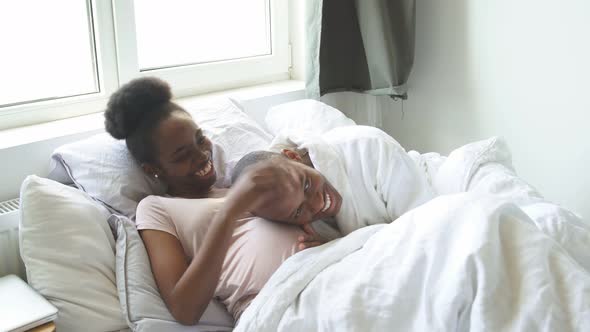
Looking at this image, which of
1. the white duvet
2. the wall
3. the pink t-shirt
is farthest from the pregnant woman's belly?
the wall

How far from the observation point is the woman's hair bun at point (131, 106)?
5.29ft

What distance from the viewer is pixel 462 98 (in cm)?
227

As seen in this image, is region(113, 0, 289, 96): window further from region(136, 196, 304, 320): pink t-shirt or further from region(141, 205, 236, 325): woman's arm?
region(141, 205, 236, 325): woman's arm

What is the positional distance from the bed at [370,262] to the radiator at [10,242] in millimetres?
111

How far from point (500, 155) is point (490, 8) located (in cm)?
60

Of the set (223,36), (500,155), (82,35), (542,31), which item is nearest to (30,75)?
(82,35)

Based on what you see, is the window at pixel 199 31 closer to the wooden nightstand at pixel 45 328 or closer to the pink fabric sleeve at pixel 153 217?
the pink fabric sleeve at pixel 153 217

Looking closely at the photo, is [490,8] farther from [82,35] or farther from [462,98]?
[82,35]

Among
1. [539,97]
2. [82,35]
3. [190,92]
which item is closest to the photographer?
[82,35]

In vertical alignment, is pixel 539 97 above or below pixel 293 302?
above

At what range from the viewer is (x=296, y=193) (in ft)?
4.59

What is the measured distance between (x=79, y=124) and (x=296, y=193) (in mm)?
→ 804

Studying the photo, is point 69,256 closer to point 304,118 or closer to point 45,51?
point 45,51

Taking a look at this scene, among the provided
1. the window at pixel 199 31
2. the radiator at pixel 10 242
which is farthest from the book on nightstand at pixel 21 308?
Result: the window at pixel 199 31
